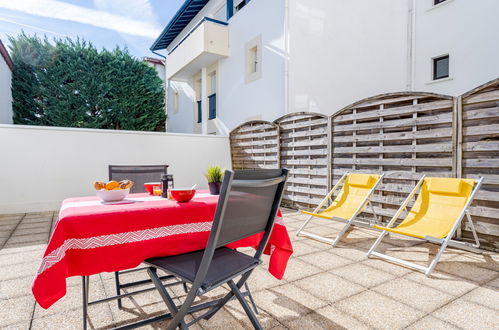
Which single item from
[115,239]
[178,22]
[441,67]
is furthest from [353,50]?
[178,22]

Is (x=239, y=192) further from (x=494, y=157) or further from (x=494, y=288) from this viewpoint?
(x=494, y=157)

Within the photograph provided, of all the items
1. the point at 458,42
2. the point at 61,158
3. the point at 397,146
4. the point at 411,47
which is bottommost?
the point at 61,158

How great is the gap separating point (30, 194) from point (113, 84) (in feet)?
22.9

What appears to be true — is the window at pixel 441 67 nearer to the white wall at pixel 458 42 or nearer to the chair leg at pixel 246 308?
the white wall at pixel 458 42

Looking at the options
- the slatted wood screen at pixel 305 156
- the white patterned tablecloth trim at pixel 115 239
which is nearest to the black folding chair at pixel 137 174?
the white patterned tablecloth trim at pixel 115 239

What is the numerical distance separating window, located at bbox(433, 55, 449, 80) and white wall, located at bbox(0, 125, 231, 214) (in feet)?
21.7

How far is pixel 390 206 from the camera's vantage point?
4582 millimetres

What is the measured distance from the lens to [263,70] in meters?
8.20

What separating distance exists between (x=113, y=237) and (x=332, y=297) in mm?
1707

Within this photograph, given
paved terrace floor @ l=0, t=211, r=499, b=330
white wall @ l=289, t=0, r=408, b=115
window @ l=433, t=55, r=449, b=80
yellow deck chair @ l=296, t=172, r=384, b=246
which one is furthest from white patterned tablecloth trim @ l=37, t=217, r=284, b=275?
window @ l=433, t=55, r=449, b=80

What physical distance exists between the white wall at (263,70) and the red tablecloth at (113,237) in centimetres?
595

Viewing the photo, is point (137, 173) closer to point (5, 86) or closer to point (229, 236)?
point (229, 236)

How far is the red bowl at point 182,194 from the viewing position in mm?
1892

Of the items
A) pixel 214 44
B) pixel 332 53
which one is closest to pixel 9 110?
pixel 214 44
